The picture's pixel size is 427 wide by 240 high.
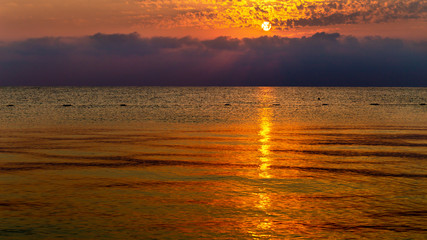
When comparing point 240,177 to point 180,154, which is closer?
point 240,177

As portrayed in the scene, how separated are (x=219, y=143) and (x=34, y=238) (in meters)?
19.5

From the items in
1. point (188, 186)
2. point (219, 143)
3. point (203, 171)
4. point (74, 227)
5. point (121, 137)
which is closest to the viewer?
point (74, 227)

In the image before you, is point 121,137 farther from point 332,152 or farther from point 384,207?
point 384,207

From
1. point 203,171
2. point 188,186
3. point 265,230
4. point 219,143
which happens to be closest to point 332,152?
point 219,143

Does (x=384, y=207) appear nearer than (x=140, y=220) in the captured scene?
No

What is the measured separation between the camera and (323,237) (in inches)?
460

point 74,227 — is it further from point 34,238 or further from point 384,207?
point 384,207

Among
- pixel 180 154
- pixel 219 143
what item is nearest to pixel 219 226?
pixel 180 154

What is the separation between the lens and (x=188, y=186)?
17.3 meters

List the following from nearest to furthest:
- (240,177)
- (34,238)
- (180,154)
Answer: (34,238) < (240,177) < (180,154)

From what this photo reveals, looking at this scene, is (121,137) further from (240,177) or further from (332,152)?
(240,177)

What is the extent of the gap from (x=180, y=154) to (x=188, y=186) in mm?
8199

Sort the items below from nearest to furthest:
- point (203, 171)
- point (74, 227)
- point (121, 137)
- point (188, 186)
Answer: point (74, 227) → point (188, 186) → point (203, 171) → point (121, 137)

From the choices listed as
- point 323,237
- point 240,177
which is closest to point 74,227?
point 323,237
